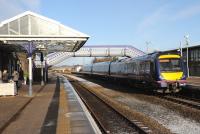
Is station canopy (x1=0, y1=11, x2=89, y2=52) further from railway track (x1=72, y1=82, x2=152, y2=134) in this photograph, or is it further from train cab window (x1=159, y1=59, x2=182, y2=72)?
railway track (x1=72, y1=82, x2=152, y2=134)

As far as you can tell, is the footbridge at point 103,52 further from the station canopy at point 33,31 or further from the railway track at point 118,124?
the railway track at point 118,124

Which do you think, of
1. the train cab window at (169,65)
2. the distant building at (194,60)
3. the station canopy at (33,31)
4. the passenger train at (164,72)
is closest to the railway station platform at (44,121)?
the passenger train at (164,72)

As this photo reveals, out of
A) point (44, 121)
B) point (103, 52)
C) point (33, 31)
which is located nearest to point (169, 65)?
point (33, 31)

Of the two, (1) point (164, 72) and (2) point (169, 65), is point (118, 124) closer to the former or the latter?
(1) point (164, 72)

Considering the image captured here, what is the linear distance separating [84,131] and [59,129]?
0.73 m

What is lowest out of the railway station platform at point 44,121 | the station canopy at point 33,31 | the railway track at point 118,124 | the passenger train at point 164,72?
the railway track at point 118,124

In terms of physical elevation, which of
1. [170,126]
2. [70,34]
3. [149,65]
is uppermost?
[70,34]

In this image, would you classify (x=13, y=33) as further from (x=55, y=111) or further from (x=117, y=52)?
(x=117, y=52)

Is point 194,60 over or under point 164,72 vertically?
over

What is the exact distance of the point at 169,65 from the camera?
27.6 m

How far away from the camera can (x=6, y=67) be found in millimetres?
43125

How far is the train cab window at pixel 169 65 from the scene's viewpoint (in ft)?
89.6

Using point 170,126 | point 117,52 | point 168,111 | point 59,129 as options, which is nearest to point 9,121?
point 59,129

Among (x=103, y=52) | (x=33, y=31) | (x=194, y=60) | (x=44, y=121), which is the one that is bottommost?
(x=44, y=121)
